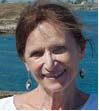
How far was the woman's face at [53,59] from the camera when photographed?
5.46 ft

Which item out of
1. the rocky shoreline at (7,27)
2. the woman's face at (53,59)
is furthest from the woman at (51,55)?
→ the rocky shoreline at (7,27)

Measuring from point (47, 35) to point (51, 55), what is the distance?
9cm

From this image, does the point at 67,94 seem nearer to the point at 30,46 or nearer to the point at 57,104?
the point at 57,104

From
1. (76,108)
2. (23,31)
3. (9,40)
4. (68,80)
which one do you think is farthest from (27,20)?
(9,40)

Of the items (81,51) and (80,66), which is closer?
(81,51)

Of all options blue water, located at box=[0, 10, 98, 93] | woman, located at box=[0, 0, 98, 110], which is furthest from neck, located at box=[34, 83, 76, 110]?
blue water, located at box=[0, 10, 98, 93]

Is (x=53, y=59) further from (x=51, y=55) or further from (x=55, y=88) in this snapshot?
(x=55, y=88)

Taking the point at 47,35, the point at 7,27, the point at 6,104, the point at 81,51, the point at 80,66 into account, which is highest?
the point at 47,35

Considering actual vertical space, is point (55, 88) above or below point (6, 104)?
above

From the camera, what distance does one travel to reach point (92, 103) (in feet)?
5.82

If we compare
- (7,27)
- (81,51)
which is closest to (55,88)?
(81,51)

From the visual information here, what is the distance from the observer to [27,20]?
1764mm

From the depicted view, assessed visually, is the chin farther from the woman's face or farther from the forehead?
the forehead

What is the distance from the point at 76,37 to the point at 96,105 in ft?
1.02
